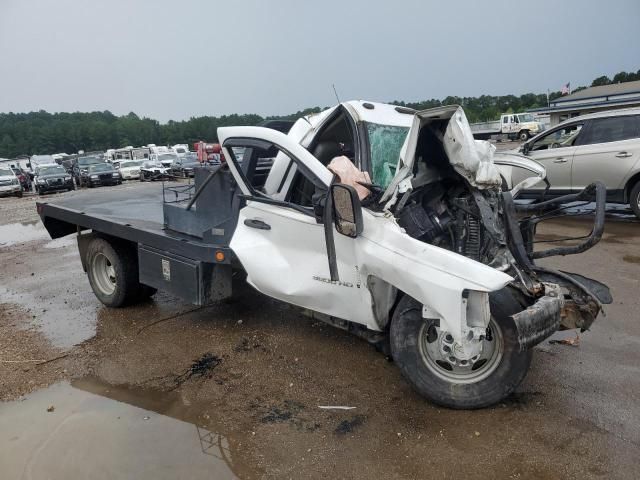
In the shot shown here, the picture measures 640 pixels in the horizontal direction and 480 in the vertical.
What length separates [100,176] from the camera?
2880 centimetres

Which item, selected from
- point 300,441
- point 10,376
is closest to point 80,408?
point 10,376

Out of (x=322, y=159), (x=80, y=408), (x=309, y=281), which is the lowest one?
(x=80, y=408)

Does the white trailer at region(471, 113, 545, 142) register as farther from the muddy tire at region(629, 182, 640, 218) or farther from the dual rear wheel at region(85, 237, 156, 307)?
the dual rear wheel at region(85, 237, 156, 307)

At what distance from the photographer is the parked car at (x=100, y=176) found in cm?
2875

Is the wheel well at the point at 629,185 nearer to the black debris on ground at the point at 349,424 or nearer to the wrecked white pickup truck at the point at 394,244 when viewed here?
the wrecked white pickup truck at the point at 394,244

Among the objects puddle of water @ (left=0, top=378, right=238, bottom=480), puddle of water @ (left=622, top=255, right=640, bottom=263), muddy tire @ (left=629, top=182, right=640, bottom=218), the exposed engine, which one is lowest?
puddle of water @ (left=0, top=378, right=238, bottom=480)

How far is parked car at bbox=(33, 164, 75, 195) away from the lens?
26.1m

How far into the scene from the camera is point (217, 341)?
4984mm

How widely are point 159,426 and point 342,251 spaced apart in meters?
1.80

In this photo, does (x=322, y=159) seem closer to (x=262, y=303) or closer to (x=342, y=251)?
(x=342, y=251)

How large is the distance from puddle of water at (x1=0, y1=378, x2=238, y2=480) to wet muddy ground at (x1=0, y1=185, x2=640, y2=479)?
0.04 feet

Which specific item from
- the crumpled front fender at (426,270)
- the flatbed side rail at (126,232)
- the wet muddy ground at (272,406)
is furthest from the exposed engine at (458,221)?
the flatbed side rail at (126,232)

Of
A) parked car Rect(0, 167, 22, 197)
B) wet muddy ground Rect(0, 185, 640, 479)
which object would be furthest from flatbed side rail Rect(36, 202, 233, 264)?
parked car Rect(0, 167, 22, 197)

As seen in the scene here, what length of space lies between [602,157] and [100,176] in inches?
1036
